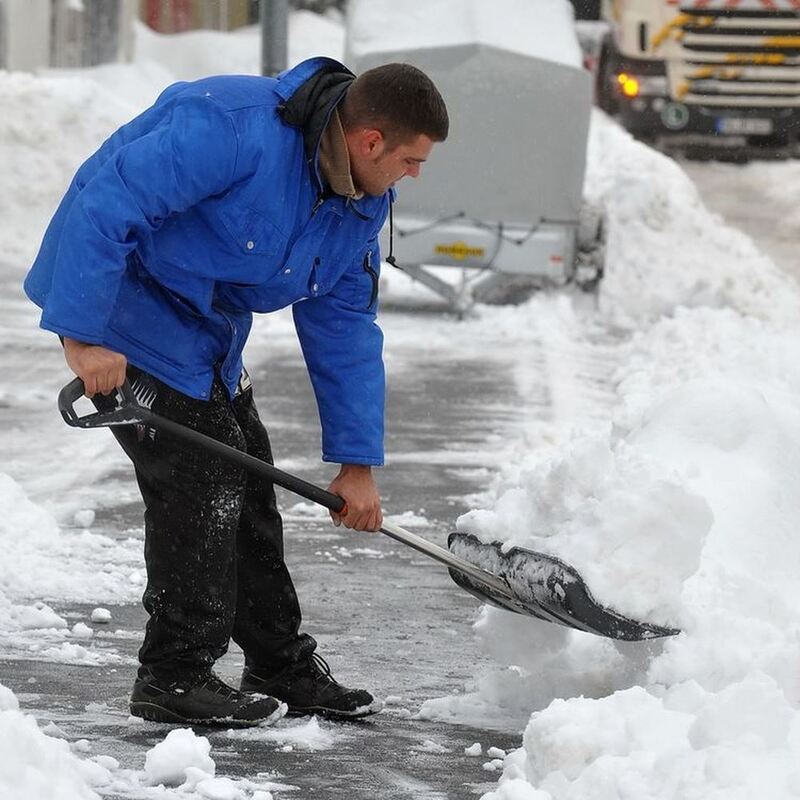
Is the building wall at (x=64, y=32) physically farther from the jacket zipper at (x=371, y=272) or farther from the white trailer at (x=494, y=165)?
the jacket zipper at (x=371, y=272)

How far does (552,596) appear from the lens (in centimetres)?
447

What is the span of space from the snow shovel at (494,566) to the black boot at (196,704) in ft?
1.61

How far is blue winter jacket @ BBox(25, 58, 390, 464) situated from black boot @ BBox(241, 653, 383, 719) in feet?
2.46

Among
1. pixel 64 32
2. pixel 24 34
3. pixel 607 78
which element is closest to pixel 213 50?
pixel 64 32

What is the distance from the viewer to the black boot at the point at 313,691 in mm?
4652

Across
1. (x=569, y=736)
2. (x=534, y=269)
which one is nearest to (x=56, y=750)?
(x=569, y=736)

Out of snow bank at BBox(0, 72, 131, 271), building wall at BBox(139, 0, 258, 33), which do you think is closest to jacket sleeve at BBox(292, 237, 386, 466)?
snow bank at BBox(0, 72, 131, 271)

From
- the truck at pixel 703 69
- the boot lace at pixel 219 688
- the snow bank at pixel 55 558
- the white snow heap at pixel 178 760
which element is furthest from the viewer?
the truck at pixel 703 69

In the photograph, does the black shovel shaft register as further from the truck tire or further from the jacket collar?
the truck tire

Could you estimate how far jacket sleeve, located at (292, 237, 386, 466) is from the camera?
4590 millimetres

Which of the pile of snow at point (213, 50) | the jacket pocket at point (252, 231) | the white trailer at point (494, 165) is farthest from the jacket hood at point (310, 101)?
the pile of snow at point (213, 50)

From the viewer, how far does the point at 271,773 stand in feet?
13.5

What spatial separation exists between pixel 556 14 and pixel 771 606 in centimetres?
1099

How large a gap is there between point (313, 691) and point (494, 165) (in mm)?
9730
